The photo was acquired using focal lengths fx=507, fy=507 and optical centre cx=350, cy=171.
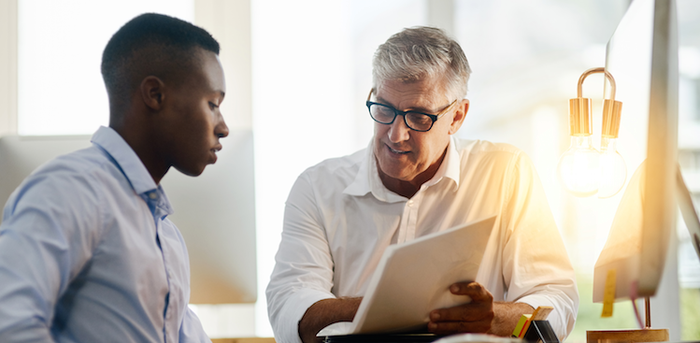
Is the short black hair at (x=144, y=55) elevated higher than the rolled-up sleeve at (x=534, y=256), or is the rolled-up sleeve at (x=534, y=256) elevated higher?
the short black hair at (x=144, y=55)

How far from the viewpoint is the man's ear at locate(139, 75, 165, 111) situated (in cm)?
87

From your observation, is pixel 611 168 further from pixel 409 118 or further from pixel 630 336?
pixel 409 118

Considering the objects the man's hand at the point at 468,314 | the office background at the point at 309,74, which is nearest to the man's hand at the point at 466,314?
the man's hand at the point at 468,314

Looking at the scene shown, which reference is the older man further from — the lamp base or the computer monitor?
the computer monitor

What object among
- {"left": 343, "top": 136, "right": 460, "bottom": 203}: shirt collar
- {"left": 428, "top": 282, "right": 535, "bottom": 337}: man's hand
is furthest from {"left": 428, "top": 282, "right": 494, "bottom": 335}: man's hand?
{"left": 343, "top": 136, "right": 460, "bottom": 203}: shirt collar

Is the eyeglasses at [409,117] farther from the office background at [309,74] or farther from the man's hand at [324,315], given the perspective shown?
the office background at [309,74]

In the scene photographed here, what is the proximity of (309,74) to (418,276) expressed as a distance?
168 cm

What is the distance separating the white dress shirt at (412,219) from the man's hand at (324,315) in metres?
0.18

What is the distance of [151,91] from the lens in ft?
2.87

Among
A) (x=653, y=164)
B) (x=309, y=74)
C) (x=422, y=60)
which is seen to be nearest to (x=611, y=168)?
(x=653, y=164)

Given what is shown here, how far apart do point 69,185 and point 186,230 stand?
85cm

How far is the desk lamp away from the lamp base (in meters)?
0.27

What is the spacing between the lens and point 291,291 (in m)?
1.28

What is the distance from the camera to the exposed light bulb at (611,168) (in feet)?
3.22
